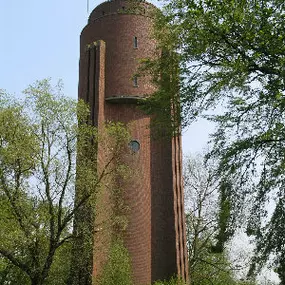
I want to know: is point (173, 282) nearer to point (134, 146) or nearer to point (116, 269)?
point (116, 269)

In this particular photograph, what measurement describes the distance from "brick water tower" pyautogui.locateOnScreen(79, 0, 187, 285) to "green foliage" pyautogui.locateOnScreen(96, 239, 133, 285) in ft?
1.88

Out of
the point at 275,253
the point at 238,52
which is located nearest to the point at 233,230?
the point at 275,253

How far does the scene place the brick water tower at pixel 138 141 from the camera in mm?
18453

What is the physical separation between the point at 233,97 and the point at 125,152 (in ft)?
32.7

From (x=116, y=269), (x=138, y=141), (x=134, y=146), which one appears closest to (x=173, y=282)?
(x=116, y=269)

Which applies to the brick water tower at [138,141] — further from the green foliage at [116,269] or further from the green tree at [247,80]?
the green tree at [247,80]

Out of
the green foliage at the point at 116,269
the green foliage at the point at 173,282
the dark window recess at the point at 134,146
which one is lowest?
the green foliage at the point at 173,282

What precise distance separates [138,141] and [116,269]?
5.33 metres

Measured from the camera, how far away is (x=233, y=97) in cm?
991

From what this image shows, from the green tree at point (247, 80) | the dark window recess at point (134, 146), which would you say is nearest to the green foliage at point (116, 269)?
the dark window recess at point (134, 146)

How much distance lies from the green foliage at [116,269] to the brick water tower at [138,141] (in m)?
0.57

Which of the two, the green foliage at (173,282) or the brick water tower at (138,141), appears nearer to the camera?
the green foliage at (173,282)

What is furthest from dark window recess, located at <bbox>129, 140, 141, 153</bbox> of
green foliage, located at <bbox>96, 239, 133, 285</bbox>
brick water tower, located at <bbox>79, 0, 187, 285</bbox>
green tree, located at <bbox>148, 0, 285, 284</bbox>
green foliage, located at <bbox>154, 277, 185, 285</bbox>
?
green tree, located at <bbox>148, 0, 285, 284</bbox>

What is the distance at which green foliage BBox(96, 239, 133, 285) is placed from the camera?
55.2 feet
